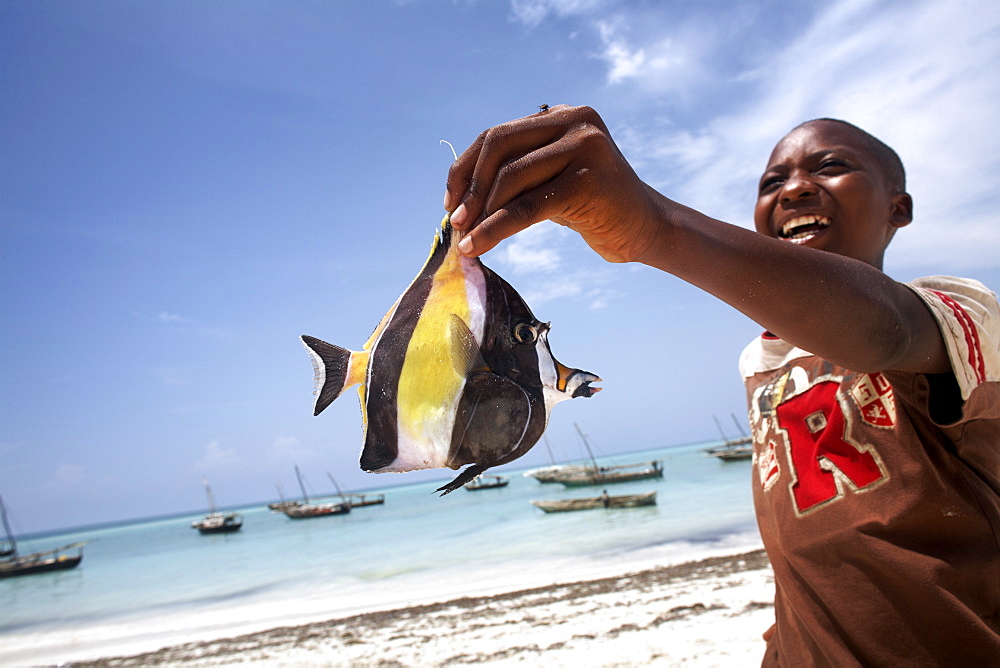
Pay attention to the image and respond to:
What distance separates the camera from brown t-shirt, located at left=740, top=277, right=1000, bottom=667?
4.31ft

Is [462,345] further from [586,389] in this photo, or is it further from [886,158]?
[886,158]

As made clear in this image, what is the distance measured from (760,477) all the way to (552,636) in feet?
20.6

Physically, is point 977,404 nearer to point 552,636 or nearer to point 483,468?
point 483,468

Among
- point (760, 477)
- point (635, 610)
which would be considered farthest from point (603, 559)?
point (760, 477)

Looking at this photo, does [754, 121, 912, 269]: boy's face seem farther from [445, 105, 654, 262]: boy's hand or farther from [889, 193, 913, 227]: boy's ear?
[445, 105, 654, 262]: boy's hand

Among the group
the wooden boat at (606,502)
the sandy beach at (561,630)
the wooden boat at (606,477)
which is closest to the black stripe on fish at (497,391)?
the sandy beach at (561,630)

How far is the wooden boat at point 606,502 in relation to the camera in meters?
22.5

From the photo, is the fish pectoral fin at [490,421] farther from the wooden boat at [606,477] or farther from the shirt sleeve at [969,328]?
the wooden boat at [606,477]

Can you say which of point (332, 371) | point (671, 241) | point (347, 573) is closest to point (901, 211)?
point (671, 241)

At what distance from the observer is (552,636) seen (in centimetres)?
720

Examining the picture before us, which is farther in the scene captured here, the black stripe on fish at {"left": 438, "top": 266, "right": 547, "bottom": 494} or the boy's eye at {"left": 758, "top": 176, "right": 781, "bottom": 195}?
Answer: the boy's eye at {"left": 758, "top": 176, "right": 781, "bottom": 195}

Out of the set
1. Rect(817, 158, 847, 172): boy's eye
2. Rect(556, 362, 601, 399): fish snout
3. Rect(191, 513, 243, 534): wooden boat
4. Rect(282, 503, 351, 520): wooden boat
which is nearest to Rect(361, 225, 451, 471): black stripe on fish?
Rect(556, 362, 601, 399): fish snout

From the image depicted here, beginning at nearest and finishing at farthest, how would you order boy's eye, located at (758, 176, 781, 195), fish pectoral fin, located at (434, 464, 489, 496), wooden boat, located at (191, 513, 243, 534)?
fish pectoral fin, located at (434, 464, 489, 496) < boy's eye, located at (758, 176, 781, 195) < wooden boat, located at (191, 513, 243, 534)

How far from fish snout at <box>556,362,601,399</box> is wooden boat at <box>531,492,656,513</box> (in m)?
22.7
